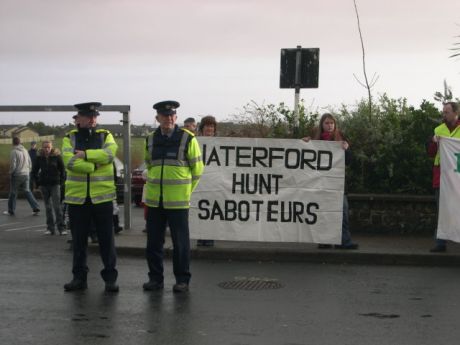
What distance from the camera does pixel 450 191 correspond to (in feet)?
35.5

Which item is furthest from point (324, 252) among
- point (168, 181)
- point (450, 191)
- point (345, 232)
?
point (168, 181)

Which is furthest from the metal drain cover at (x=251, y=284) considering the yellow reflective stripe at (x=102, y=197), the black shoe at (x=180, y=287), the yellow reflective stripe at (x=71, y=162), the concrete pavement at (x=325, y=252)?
the yellow reflective stripe at (x=71, y=162)

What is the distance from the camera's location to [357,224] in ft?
41.4

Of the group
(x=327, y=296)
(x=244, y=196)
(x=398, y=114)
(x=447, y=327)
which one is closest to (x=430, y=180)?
(x=398, y=114)

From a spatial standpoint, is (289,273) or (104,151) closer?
(104,151)

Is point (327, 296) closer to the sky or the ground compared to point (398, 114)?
closer to the ground

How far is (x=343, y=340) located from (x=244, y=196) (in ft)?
15.5

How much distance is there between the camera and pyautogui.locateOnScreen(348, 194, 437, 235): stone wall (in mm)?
12370

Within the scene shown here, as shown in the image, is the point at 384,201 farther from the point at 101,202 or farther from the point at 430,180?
the point at 101,202

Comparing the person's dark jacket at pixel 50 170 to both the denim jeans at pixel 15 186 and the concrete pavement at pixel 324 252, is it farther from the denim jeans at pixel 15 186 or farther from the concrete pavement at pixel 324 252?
the denim jeans at pixel 15 186

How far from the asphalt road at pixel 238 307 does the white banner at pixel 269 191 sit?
0.72 m

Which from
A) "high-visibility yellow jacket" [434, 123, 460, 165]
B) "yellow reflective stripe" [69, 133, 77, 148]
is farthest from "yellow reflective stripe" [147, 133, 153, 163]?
"high-visibility yellow jacket" [434, 123, 460, 165]

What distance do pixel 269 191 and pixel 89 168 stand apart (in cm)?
349

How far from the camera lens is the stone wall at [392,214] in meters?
12.4
